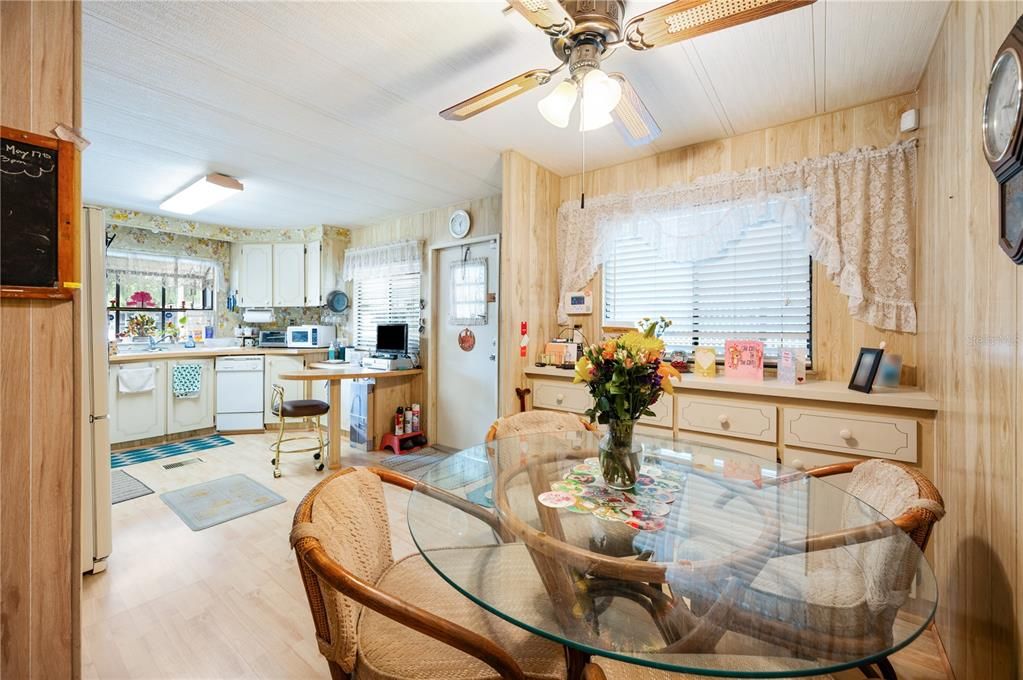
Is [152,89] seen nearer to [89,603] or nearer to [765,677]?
[89,603]

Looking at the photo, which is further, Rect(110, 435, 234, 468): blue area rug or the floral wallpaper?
the floral wallpaper

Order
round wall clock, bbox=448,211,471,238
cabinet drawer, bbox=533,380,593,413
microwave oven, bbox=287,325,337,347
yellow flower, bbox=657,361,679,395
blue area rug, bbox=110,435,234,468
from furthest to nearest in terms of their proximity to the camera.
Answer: microwave oven, bbox=287,325,337,347 < round wall clock, bbox=448,211,471,238 < blue area rug, bbox=110,435,234,468 < cabinet drawer, bbox=533,380,593,413 < yellow flower, bbox=657,361,679,395

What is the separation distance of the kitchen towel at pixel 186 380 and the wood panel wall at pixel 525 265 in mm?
3657

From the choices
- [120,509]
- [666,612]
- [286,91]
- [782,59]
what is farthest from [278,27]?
[120,509]

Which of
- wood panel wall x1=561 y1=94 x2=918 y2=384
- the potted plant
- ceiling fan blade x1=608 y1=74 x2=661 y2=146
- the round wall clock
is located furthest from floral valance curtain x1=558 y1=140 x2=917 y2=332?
the potted plant

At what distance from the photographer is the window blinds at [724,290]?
248cm

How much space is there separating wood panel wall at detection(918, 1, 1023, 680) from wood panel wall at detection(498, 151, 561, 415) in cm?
217

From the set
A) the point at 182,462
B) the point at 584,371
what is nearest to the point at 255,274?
the point at 182,462

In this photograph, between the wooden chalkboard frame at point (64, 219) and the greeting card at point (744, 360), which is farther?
the greeting card at point (744, 360)

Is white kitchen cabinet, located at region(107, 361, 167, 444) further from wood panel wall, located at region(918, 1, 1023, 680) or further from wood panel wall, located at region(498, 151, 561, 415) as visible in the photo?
wood panel wall, located at region(918, 1, 1023, 680)

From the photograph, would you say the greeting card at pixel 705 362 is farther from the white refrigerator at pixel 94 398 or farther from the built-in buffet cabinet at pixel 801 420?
the white refrigerator at pixel 94 398

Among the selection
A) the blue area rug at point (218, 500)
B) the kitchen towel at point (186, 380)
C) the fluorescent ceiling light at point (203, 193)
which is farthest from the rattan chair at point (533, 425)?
the kitchen towel at point (186, 380)

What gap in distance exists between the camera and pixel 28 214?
116cm

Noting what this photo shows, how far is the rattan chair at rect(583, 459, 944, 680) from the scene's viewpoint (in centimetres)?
81
